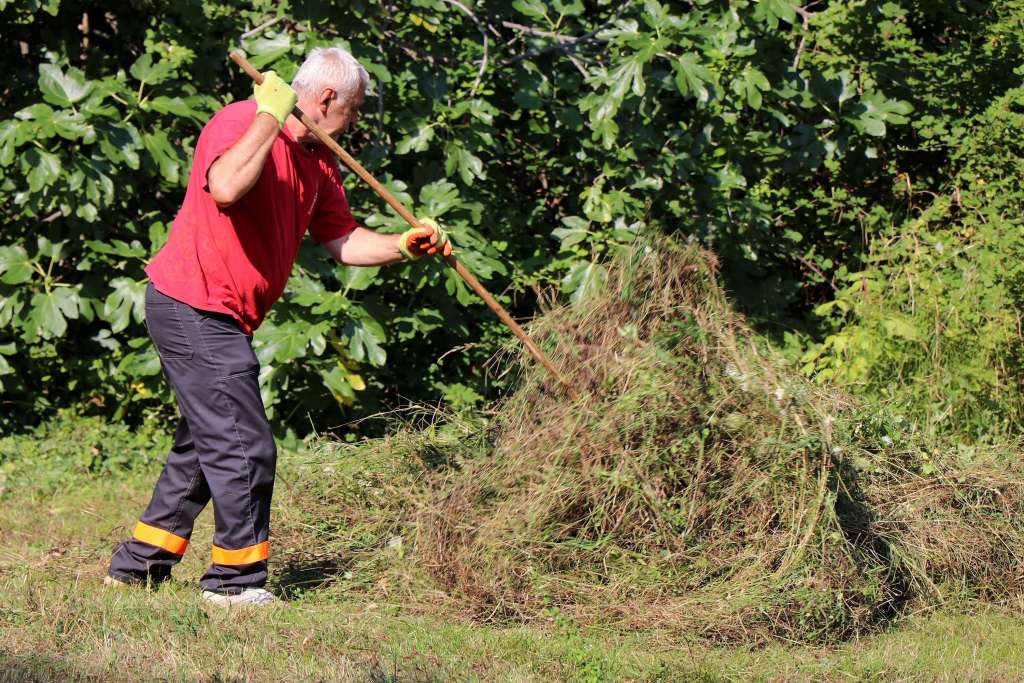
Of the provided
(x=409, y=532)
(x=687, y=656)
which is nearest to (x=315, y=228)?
(x=409, y=532)

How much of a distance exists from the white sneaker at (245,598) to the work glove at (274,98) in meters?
1.64

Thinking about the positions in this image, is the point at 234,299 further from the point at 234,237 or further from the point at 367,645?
the point at 367,645

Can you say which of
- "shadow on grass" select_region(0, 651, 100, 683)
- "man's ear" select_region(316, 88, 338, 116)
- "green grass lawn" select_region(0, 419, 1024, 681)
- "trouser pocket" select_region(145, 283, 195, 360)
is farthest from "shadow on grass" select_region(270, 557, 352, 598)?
"man's ear" select_region(316, 88, 338, 116)

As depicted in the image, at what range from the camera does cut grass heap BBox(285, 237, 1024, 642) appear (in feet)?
13.9

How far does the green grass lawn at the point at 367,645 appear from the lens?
3.61 meters

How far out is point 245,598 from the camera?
14.2ft

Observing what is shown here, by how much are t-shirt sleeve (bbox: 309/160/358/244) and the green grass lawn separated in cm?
135

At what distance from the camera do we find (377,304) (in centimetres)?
642

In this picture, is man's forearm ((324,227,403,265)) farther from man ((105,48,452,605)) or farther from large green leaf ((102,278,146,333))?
large green leaf ((102,278,146,333))

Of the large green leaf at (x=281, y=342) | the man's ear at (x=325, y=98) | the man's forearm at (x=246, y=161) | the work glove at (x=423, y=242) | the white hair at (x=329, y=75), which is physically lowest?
the large green leaf at (x=281, y=342)

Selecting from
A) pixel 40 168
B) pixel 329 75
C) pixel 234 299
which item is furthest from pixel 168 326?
pixel 40 168

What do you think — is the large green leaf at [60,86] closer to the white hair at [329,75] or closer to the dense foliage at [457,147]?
the dense foliage at [457,147]

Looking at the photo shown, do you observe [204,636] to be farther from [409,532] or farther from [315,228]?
[315,228]

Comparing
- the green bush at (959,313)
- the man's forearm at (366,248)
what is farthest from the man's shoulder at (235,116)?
the green bush at (959,313)
